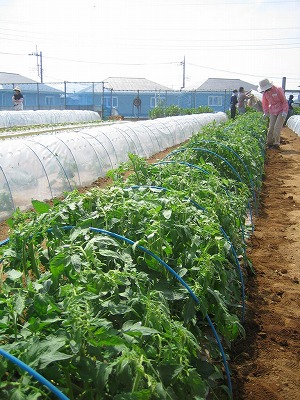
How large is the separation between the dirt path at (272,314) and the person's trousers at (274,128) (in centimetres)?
700

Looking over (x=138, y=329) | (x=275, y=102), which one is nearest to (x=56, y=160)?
(x=138, y=329)

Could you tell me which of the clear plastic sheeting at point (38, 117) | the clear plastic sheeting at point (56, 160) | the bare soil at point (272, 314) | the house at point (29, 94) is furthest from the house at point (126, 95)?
the bare soil at point (272, 314)

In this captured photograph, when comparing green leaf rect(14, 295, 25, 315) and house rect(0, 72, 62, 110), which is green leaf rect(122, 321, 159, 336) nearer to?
green leaf rect(14, 295, 25, 315)

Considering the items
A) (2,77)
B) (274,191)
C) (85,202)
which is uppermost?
(2,77)

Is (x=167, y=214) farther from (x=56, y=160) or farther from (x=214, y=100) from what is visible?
(x=214, y=100)

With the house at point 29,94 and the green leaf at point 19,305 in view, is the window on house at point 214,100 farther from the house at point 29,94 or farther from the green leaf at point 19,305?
the green leaf at point 19,305

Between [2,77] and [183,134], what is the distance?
3856 centimetres

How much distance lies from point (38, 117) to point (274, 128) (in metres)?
16.0

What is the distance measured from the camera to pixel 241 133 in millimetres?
8938

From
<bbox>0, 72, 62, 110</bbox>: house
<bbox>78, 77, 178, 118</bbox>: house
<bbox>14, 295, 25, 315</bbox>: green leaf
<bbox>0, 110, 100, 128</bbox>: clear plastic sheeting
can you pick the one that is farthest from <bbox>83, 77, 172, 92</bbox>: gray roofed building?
<bbox>14, 295, 25, 315</bbox>: green leaf

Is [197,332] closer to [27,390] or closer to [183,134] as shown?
[27,390]

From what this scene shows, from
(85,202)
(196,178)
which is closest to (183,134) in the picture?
(196,178)

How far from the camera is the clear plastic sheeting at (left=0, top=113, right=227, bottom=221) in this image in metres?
7.62

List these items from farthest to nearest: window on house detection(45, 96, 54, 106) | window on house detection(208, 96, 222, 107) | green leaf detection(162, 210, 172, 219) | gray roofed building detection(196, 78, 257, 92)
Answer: window on house detection(45, 96, 54, 106), gray roofed building detection(196, 78, 257, 92), window on house detection(208, 96, 222, 107), green leaf detection(162, 210, 172, 219)
